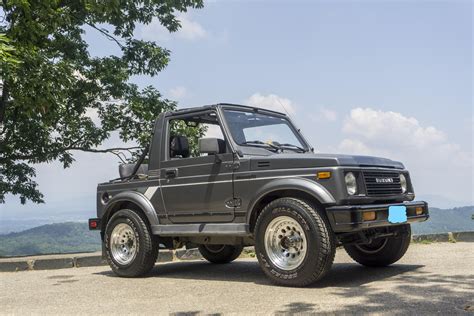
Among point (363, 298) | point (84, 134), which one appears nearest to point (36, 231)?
point (84, 134)

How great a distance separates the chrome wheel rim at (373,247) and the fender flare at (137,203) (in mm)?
2848

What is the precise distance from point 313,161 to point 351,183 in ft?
1.56

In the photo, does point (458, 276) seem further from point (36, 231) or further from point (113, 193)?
point (36, 231)

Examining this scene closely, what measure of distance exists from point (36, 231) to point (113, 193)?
19010 centimetres

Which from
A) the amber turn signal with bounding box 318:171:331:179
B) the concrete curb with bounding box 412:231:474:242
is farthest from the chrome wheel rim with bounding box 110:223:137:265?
the concrete curb with bounding box 412:231:474:242

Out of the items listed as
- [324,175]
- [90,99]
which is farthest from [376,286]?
[90,99]

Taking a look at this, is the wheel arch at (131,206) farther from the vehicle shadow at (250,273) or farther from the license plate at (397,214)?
the license plate at (397,214)

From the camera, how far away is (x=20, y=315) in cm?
464

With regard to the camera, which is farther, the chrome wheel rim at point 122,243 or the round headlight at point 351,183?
the chrome wheel rim at point 122,243

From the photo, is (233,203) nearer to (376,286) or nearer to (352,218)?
(352,218)

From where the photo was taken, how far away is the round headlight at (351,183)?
5207 millimetres

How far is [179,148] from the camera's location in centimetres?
666

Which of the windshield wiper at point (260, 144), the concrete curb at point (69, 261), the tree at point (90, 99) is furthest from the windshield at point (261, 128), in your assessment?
the tree at point (90, 99)

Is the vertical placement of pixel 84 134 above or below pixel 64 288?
above
